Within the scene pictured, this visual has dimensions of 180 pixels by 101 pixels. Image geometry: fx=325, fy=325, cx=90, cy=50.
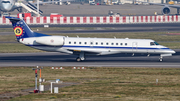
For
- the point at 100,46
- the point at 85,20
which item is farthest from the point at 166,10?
the point at 100,46

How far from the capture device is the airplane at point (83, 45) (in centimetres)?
3996

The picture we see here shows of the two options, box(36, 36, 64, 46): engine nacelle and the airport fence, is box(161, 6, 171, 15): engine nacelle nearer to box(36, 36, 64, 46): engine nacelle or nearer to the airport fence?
the airport fence

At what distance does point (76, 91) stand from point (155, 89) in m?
5.88

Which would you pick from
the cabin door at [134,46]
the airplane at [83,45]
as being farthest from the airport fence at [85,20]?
the cabin door at [134,46]

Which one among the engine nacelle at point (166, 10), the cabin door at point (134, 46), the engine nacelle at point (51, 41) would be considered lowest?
the cabin door at point (134, 46)

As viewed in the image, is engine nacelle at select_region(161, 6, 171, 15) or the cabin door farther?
engine nacelle at select_region(161, 6, 171, 15)

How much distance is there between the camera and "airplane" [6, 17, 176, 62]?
39956 mm

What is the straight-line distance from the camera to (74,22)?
308 feet

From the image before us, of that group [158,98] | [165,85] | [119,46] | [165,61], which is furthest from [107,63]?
[158,98]

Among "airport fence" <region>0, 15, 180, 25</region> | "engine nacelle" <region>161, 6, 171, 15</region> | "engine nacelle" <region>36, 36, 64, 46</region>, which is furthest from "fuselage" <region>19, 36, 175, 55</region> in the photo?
"engine nacelle" <region>161, 6, 171, 15</region>

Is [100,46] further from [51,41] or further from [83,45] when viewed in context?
[51,41]

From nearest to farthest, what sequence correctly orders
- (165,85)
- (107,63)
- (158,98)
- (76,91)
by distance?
(158,98), (76,91), (165,85), (107,63)

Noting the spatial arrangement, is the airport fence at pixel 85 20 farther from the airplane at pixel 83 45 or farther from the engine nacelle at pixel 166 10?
the airplane at pixel 83 45

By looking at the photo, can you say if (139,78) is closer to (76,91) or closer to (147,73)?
(147,73)
